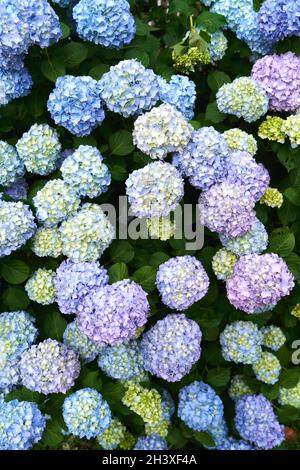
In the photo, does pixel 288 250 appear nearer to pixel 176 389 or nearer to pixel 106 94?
pixel 176 389

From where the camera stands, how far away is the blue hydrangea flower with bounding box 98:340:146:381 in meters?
2.16

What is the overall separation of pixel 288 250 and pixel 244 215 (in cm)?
35

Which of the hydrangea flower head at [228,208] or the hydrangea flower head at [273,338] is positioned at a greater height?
the hydrangea flower head at [228,208]

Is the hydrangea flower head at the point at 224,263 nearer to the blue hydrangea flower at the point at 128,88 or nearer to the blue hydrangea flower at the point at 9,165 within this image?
the blue hydrangea flower at the point at 128,88

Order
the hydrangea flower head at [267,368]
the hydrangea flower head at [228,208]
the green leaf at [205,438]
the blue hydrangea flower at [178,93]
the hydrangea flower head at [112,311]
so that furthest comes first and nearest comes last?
1. the hydrangea flower head at [267,368]
2. the green leaf at [205,438]
3. the blue hydrangea flower at [178,93]
4. the hydrangea flower head at [228,208]
5. the hydrangea flower head at [112,311]

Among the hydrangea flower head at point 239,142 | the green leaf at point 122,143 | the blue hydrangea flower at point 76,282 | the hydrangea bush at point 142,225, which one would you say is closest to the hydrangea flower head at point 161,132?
the hydrangea bush at point 142,225

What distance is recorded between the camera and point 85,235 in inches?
77.6

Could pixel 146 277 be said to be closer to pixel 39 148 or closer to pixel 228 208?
pixel 228 208

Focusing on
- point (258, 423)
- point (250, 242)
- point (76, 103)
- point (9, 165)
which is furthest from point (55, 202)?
point (258, 423)

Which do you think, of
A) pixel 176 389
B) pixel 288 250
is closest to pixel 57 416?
pixel 176 389

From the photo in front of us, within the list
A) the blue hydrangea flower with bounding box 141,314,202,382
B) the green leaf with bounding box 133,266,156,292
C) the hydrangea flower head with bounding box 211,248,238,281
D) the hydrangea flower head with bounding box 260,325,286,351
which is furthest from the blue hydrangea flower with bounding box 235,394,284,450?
the green leaf with bounding box 133,266,156,292

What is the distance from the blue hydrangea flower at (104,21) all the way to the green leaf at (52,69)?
0.50 ft

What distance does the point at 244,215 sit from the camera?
1.97 m

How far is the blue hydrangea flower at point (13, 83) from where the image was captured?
2020mm
